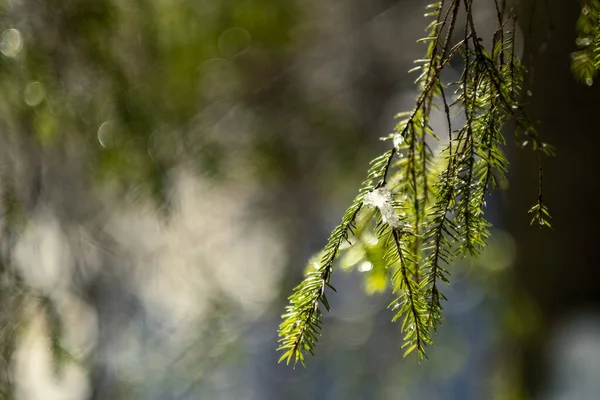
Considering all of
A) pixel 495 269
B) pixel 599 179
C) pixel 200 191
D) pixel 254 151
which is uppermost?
pixel 254 151

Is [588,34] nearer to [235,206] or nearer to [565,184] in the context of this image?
[565,184]

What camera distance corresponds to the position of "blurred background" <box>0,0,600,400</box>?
1.65m

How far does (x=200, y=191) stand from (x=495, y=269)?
110 cm

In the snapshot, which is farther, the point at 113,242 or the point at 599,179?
the point at 113,242

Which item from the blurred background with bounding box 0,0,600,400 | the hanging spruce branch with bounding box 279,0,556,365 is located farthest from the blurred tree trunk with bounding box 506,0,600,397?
the hanging spruce branch with bounding box 279,0,556,365

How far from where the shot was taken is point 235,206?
3.11m

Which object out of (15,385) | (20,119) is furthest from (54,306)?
(20,119)

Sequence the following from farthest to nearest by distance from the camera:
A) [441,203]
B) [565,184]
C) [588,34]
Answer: [565,184]
[588,34]
[441,203]

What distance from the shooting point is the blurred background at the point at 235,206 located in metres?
1.65

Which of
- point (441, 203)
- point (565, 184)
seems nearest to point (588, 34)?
point (441, 203)

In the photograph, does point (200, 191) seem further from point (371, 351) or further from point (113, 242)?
point (371, 351)

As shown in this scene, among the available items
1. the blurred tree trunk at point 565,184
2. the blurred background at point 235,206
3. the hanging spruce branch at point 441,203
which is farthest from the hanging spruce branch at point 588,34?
the blurred tree trunk at point 565,184

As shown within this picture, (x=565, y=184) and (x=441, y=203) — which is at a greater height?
(x=565, y=184)

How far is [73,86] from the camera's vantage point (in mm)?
1744
